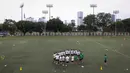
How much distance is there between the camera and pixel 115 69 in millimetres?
23969

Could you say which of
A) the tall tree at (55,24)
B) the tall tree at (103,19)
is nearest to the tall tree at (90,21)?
the tall tree at (103,19)

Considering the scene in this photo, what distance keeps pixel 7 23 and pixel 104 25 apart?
208 feet

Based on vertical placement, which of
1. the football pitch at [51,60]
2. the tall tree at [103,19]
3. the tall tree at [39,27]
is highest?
the tall tree at [103,19]

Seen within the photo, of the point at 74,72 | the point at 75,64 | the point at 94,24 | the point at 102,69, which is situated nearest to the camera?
the point at 74,72

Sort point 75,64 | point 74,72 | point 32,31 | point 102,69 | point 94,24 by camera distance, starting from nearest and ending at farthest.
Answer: point 74,72 → point 102,69 → point 75,64 → point 32,31 → point 94,24

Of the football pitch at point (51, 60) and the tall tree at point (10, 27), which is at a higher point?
the tall tree at point (10, 27)

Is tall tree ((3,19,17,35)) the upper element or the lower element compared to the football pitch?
upper

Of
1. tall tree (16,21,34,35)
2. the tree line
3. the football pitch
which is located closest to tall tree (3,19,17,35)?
the tree line

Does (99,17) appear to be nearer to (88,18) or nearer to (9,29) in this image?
(88,18)

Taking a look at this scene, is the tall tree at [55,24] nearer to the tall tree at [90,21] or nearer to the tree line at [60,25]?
the tree line at [60,25]

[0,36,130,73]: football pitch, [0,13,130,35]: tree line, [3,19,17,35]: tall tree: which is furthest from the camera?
[3,19,17,35]: tall tree

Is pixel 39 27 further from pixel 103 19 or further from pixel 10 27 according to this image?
pixel 103 19

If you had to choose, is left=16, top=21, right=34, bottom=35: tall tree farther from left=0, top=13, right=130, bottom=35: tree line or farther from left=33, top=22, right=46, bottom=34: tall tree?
left=33, top=22, right=46, bottom=34: tall tree

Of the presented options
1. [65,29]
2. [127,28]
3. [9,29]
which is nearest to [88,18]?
[65,29]
